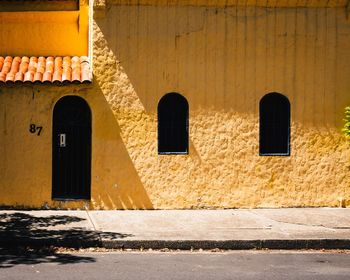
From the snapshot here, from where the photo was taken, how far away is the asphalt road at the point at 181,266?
8367 mm

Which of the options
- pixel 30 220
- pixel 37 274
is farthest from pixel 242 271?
pixel 30 220

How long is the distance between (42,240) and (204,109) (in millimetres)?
5342

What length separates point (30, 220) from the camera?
1234 centimetres

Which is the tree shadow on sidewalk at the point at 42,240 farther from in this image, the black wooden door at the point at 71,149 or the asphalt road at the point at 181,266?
the black wooden door at the point at 71,149

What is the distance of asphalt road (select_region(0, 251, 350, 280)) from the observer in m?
8.37

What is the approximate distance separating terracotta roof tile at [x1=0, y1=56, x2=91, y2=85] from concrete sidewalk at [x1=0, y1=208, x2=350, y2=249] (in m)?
2.78

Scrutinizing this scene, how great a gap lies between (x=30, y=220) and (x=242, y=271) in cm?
515

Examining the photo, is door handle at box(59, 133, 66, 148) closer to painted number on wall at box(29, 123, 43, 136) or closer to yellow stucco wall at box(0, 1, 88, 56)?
painted number on wall at box(29, 123, 43, 136)

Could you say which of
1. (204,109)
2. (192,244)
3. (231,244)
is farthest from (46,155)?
(231,244)

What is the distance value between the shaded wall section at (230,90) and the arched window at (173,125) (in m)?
0.18

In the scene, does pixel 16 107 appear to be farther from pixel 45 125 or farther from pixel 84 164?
pixel 84 164

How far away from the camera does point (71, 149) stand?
14.1 m

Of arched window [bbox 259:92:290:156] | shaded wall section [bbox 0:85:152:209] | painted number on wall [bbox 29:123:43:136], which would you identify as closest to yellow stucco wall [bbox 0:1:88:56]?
shaded wall section [bbox 0:85:152:209]

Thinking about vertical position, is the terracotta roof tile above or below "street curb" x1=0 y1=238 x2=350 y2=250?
above
